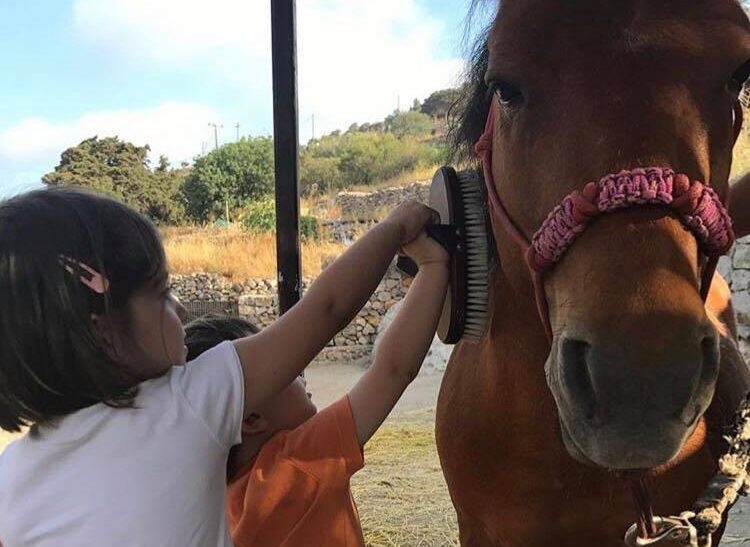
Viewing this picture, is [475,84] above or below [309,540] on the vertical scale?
above

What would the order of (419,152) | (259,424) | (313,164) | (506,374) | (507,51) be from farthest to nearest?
(313,164), (419,152), (506,374), (259,424), (507,51)

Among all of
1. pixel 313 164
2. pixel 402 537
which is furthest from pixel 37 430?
pixel 313 164

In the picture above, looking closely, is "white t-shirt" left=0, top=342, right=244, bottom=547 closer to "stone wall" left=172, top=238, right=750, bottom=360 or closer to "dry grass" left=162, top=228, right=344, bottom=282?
"stone wall" left=172, top=238, right=750, bottom=360

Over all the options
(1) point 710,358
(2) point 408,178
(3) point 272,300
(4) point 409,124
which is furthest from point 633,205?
(4) point 409,124

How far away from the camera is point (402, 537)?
3641 mm

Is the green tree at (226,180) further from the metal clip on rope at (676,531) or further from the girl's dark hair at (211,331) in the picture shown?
the metal clip on rope at (676,531)

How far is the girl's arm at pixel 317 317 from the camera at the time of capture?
1.11 metres

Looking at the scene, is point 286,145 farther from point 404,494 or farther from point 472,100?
point 404,494

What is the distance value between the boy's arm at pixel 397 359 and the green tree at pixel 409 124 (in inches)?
1003

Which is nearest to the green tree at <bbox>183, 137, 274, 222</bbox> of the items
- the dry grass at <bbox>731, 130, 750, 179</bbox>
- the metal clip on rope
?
the dry grass at <bbox>731, 130, 750, 179</bbox>

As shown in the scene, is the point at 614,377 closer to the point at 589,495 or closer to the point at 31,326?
the point at 589,495

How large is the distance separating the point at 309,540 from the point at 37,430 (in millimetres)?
466

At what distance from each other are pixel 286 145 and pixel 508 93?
879 mm

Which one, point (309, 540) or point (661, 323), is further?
point (309, 540)
